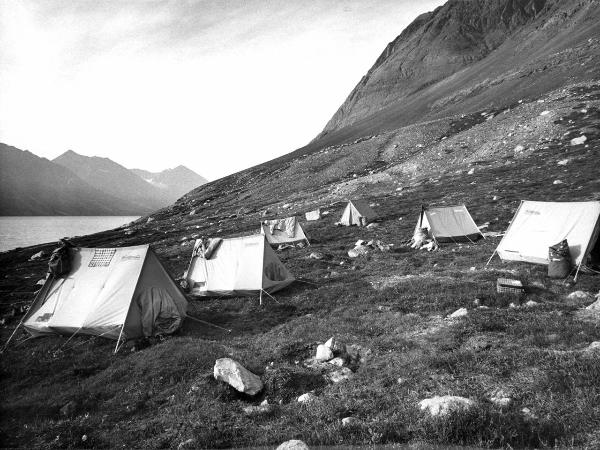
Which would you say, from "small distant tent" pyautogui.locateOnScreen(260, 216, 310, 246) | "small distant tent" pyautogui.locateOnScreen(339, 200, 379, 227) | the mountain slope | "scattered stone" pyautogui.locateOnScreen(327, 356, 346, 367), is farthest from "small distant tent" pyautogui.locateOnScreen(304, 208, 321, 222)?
the mountain slope

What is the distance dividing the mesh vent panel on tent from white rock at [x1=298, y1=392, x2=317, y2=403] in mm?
9303

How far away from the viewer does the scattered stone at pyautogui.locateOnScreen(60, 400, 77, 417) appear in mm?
7813

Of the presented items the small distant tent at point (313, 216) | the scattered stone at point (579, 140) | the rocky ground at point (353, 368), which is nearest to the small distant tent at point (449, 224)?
the rocky ground at point (353, 368)

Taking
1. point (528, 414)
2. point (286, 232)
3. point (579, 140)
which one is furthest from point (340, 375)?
point (579, 140)

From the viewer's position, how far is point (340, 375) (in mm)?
8219

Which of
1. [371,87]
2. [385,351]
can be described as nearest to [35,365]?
[385,351]

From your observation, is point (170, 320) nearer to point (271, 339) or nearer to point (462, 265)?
point (271, 339)

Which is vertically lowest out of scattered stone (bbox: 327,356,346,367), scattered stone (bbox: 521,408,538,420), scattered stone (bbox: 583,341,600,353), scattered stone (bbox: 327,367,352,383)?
scattered stone (bbox: 583,341,600,353)

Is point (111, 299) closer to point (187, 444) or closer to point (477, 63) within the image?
point (187, 444)

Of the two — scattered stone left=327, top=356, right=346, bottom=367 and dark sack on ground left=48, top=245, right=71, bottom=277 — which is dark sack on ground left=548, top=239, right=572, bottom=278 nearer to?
scattered stone left=327, top=356, right=346, bottom=367

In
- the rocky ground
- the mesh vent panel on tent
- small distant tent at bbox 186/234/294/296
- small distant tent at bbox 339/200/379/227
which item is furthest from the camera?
small distant tent at bbox 339/200/379/227

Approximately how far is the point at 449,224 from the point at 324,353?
612 inches

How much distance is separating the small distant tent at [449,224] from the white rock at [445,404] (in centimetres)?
1599

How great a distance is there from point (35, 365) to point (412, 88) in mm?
169200
